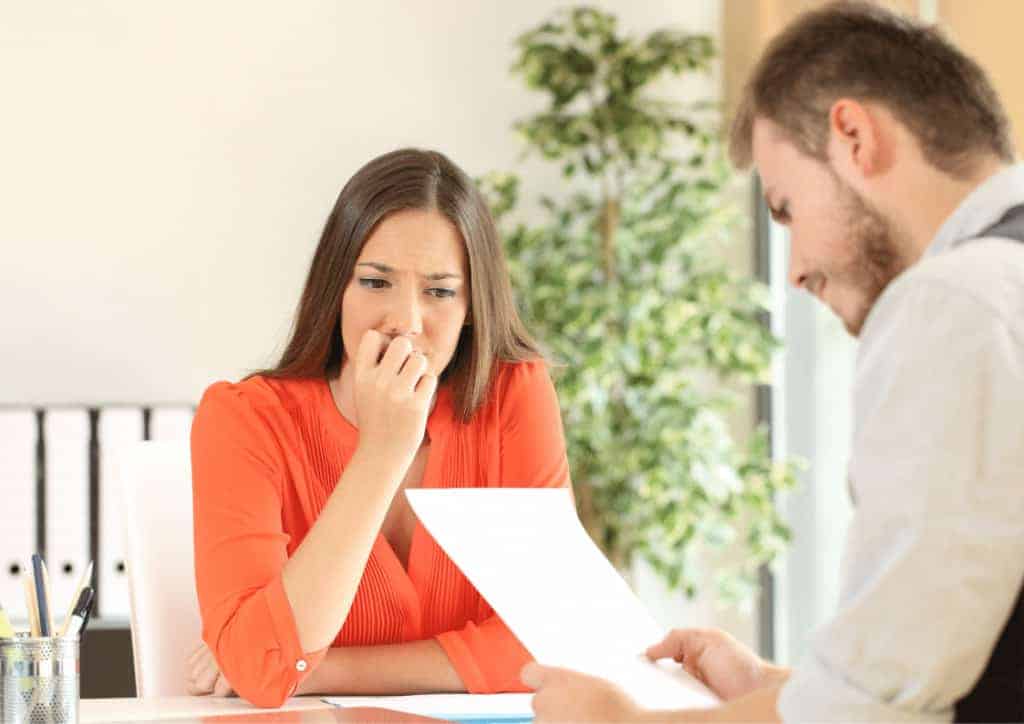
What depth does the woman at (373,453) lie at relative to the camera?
155cm

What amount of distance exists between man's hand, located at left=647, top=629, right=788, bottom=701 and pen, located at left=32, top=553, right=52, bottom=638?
55 centimetres

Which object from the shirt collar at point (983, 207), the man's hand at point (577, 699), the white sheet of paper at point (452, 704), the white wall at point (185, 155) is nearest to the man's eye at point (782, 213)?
the shirt collar at point (983, 207)

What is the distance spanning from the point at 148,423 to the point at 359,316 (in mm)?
2047

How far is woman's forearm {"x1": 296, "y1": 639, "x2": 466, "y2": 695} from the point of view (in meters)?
1.59

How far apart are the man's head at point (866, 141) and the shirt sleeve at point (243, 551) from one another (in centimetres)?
74

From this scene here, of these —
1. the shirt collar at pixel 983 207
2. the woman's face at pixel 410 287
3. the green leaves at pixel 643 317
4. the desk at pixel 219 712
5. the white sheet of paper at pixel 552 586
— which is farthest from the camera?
the green leaves at pixel 643 317

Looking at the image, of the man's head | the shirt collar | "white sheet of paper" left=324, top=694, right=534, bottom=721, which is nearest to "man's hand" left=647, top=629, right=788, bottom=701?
"white sheet of paper" left=324, top=694, right=534, bottom=721

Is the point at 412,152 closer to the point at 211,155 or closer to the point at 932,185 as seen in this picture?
the point at 932,185

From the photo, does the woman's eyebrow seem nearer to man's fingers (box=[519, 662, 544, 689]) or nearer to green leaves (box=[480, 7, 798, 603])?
man's fingers (box=[519, 662, 544, 689])

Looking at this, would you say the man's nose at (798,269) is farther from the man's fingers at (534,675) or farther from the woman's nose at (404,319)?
the woman's nose at (404,319)

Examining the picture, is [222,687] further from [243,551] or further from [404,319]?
[404,319]

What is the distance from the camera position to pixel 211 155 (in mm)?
4180

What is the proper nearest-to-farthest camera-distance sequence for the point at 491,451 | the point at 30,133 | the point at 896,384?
the point at 896,384, the point at 491,451, the point at 30,133

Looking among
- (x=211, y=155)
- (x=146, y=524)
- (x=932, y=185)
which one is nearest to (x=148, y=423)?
(x=211, y=155)
